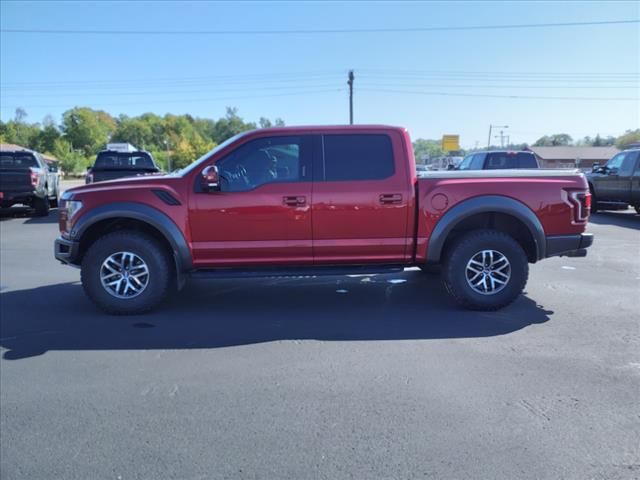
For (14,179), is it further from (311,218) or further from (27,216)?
(311,218)

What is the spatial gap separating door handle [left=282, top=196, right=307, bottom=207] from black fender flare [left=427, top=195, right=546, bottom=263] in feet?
4.63

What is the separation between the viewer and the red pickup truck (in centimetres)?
512

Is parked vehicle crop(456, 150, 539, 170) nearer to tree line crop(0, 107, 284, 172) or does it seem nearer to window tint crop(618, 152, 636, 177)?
window tint crop(618, 152, 636, 177)

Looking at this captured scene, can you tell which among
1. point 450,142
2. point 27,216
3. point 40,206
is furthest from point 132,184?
point 450,142

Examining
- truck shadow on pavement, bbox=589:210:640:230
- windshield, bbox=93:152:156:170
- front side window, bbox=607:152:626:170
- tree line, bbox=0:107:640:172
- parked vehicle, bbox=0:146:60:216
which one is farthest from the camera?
tree line, bbox=0:107:640:172

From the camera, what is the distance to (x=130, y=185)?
520 cm

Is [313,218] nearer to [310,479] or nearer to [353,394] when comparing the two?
[353,394]

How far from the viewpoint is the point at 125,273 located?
5227 millimetres

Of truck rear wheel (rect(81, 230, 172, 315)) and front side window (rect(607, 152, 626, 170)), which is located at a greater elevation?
front side window (rect(607, 152, 626, 170))

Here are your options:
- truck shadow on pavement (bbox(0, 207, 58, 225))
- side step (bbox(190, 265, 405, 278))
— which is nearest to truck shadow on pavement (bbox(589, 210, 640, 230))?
side step (bbox(190, 265, 405, 278))

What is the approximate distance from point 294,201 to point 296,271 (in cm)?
76

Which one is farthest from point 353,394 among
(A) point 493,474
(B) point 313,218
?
(B) point 313,218

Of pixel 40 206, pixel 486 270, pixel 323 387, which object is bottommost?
pixel 323 387

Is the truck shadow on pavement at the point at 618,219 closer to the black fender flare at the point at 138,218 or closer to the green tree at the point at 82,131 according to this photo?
the black fender flare at the point at 138,218
